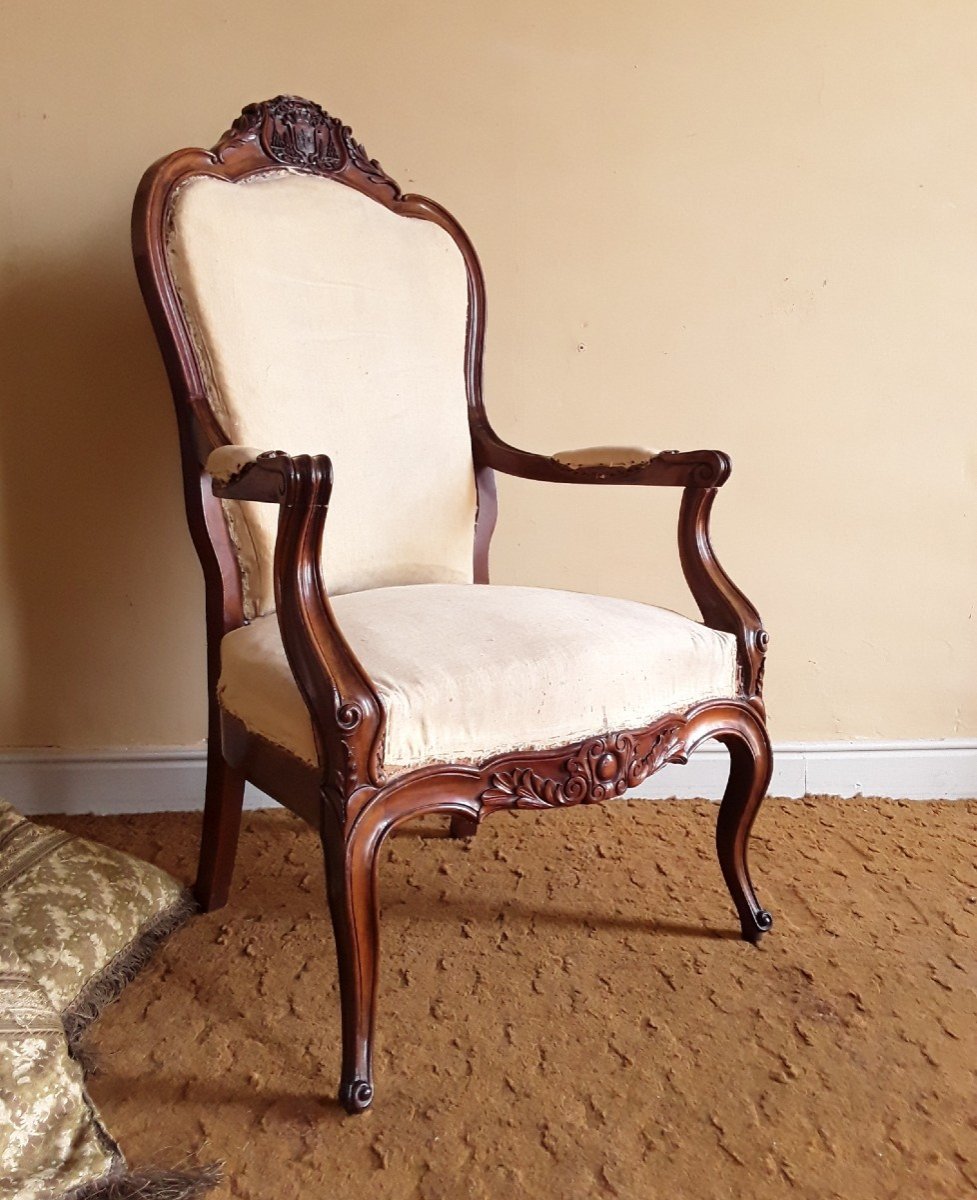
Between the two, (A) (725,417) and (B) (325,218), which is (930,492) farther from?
(B) (325,218)

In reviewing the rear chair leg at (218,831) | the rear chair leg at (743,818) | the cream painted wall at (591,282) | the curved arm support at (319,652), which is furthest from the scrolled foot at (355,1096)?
the cream painted wall at (591,282)

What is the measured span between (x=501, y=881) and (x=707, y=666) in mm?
593

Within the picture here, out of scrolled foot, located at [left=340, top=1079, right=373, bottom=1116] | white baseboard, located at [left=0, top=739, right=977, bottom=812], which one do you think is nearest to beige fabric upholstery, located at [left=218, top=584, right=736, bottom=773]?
scrolled foot, located at [left=340, top=1079, right=373, bottom=1116]

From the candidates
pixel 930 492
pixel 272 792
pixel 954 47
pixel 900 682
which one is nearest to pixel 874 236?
pixel 954 47

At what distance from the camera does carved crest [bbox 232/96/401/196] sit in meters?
1.51

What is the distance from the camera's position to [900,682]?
2082 mm

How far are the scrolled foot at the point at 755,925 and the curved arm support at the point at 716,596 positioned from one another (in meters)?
0.33

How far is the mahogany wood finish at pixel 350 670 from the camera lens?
41.3 inches

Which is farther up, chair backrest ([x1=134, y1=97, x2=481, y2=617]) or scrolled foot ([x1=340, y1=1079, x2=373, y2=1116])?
chair backrest ([x1=134, y1=97, x2=481, y2=617])

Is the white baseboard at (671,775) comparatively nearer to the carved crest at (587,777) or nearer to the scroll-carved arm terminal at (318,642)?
the carved crest at (587,777)

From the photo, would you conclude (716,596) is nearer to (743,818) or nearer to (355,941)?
(743,818)

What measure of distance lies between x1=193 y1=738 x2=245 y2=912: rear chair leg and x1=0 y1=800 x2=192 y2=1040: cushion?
0.13ft

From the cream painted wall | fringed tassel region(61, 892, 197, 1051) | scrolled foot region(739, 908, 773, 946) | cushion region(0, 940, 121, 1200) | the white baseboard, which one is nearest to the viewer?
cushion region(0, 940, 121, 1200)

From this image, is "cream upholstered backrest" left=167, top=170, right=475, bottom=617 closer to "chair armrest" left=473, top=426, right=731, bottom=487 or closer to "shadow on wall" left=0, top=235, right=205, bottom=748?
"chair armrest" left=473, top=426, right=731, bottom=487
